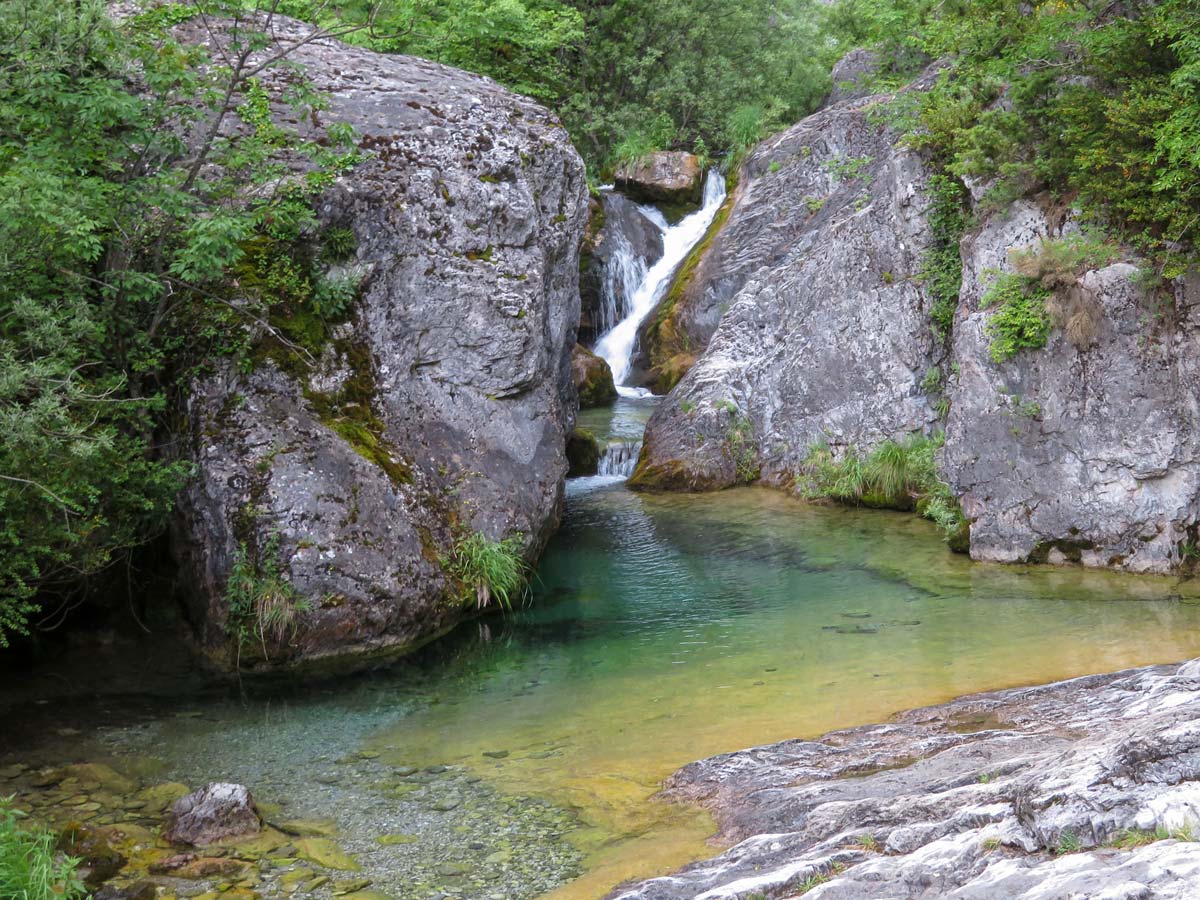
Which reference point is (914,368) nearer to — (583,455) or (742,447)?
(742,447)

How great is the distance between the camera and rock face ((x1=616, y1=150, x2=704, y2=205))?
952 inches

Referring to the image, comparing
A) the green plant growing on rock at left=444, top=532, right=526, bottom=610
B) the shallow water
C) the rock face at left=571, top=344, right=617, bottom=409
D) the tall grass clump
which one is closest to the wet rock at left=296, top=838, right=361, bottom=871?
the shallow water

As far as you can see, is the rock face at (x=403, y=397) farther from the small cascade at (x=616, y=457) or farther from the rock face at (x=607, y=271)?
the rock face at (x=607, y=271)

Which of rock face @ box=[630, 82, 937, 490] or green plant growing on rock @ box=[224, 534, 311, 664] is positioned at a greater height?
rock face @ box=[630, 82, 937, 490]

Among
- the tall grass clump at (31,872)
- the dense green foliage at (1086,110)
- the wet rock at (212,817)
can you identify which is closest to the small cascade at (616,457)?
the dense green foliage at (1086,110)

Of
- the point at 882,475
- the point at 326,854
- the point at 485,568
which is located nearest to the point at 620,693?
the point at 485,568

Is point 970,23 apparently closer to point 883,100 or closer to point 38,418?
point 883,100

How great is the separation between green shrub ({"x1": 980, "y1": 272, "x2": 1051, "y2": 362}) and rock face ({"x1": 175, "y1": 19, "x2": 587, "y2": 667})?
17.6 ft

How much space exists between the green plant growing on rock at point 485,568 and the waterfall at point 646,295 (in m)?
10.8

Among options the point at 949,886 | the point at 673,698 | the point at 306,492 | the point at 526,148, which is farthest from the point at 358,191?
the point at 949,886

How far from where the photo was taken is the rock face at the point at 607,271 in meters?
22.3

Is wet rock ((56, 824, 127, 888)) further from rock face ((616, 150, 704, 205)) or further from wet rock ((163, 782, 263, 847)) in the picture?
rock face ((616, 150, 704, 205))

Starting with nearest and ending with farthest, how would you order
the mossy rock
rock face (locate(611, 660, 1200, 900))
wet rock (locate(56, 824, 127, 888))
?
rock face (locate(611, 660, 1200, 900)) → wet rock (locate(56, 824, 127, 888)) → the mossy rock

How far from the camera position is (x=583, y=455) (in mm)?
16859
